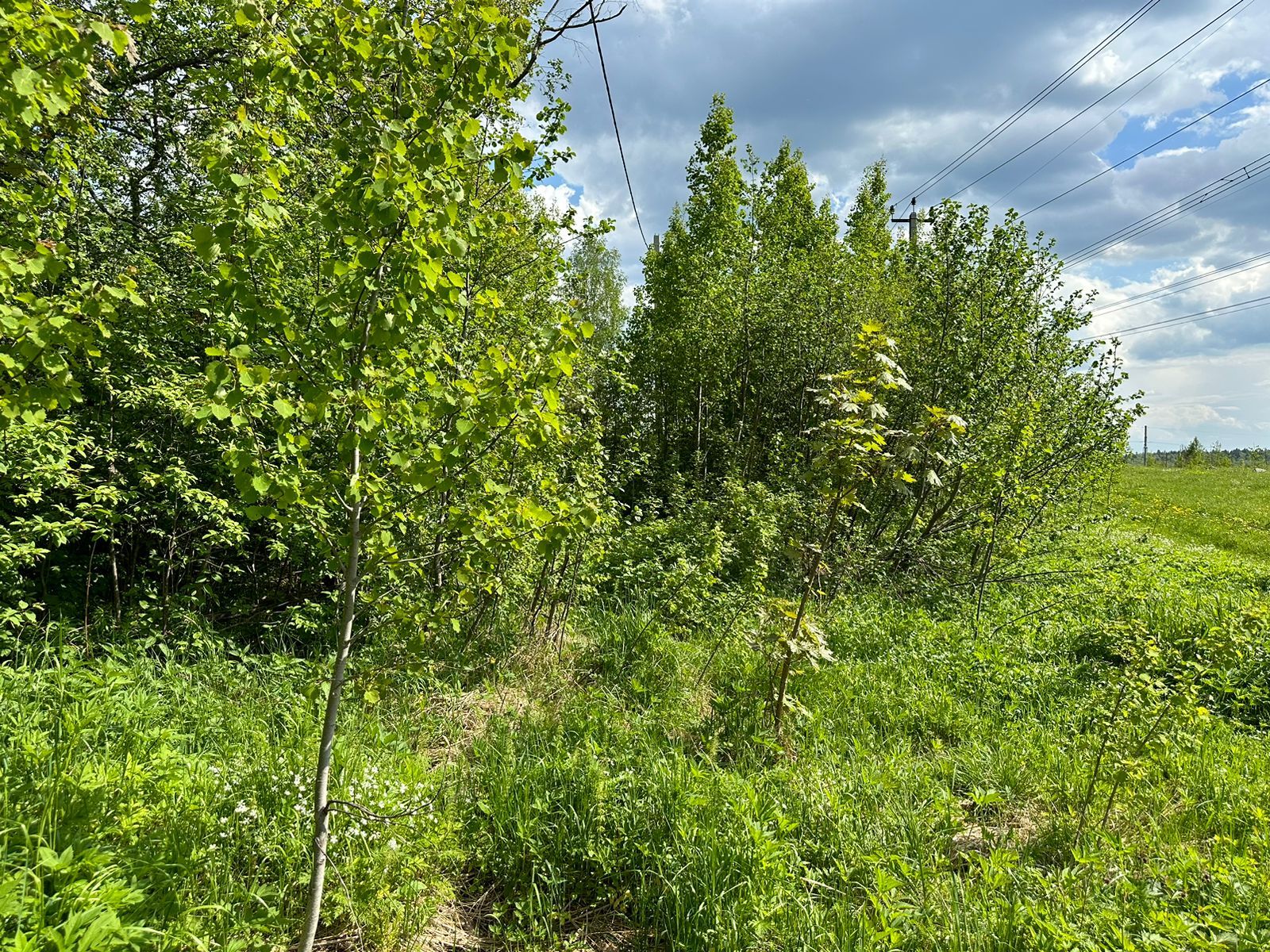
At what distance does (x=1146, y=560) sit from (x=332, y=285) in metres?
9.89

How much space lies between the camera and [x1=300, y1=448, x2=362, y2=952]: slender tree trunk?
205cm

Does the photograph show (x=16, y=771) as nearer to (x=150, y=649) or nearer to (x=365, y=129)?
(x=150, y=649)

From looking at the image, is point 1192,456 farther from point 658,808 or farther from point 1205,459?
point 658,808

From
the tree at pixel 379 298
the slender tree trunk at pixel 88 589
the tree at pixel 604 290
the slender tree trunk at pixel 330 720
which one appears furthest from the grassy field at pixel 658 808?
the tree at pixel 604 290

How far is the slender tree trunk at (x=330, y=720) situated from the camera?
2049 millimetres

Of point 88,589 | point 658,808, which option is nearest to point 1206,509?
point 658,808

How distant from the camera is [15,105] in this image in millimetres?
1601

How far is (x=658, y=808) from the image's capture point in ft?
9.96

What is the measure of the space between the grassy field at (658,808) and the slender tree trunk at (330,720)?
3.6 inches

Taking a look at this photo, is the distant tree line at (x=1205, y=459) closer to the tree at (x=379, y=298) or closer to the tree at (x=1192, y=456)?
the tree at (x=1192, y=456)

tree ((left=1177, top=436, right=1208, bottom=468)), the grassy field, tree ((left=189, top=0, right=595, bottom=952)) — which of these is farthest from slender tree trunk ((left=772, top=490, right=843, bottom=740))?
tree ((left=1177, top=436, right=1208, bottom=468))

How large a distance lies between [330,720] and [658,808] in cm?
171

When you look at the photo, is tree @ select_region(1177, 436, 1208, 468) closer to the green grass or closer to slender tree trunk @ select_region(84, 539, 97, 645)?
the green grass

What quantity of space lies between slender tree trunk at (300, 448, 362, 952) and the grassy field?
3.6 inches
